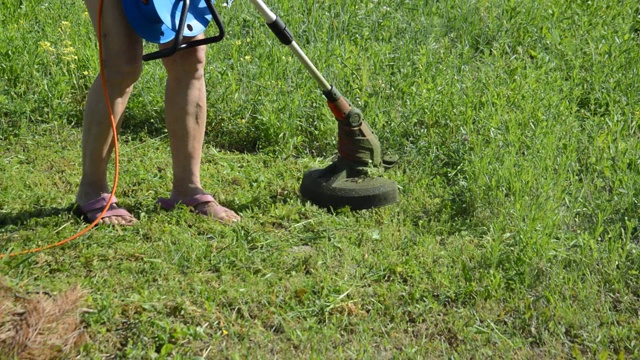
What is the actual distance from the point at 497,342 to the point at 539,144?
1644mm

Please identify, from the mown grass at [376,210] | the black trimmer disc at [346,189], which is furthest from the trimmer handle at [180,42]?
the black trimmer disc at [346,189]

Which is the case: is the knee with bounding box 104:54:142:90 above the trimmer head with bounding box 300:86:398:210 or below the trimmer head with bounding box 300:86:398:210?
above

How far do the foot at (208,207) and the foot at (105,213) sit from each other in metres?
0.25

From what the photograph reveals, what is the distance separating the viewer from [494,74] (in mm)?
5789

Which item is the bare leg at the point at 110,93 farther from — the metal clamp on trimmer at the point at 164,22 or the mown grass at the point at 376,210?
the mown grass at the point at 376,210

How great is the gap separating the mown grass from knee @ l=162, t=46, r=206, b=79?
68cm

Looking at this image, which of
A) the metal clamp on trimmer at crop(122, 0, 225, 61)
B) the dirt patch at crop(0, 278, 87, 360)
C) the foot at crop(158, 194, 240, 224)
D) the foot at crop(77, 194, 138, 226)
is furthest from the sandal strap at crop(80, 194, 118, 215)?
the dirt patch at crop(0, 278, 87, 360)

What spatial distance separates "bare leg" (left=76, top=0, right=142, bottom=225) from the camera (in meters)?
3.93

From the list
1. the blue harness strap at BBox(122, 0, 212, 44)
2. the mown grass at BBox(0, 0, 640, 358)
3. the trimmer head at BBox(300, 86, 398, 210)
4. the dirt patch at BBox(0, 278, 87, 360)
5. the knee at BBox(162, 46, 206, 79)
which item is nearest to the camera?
the dirt patch at BBox(0, 278, 87, 360)

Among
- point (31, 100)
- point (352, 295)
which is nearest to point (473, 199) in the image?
point (352, 295)

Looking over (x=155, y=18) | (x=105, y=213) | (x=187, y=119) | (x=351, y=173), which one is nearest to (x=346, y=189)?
(x=351, y=173)

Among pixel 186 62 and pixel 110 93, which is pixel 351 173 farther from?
pixel 110 93

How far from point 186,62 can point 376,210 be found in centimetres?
117

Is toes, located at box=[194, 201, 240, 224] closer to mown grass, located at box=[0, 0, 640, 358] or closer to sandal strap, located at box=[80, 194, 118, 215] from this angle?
mown grass, located at box=[0, 0, 640, 358]
